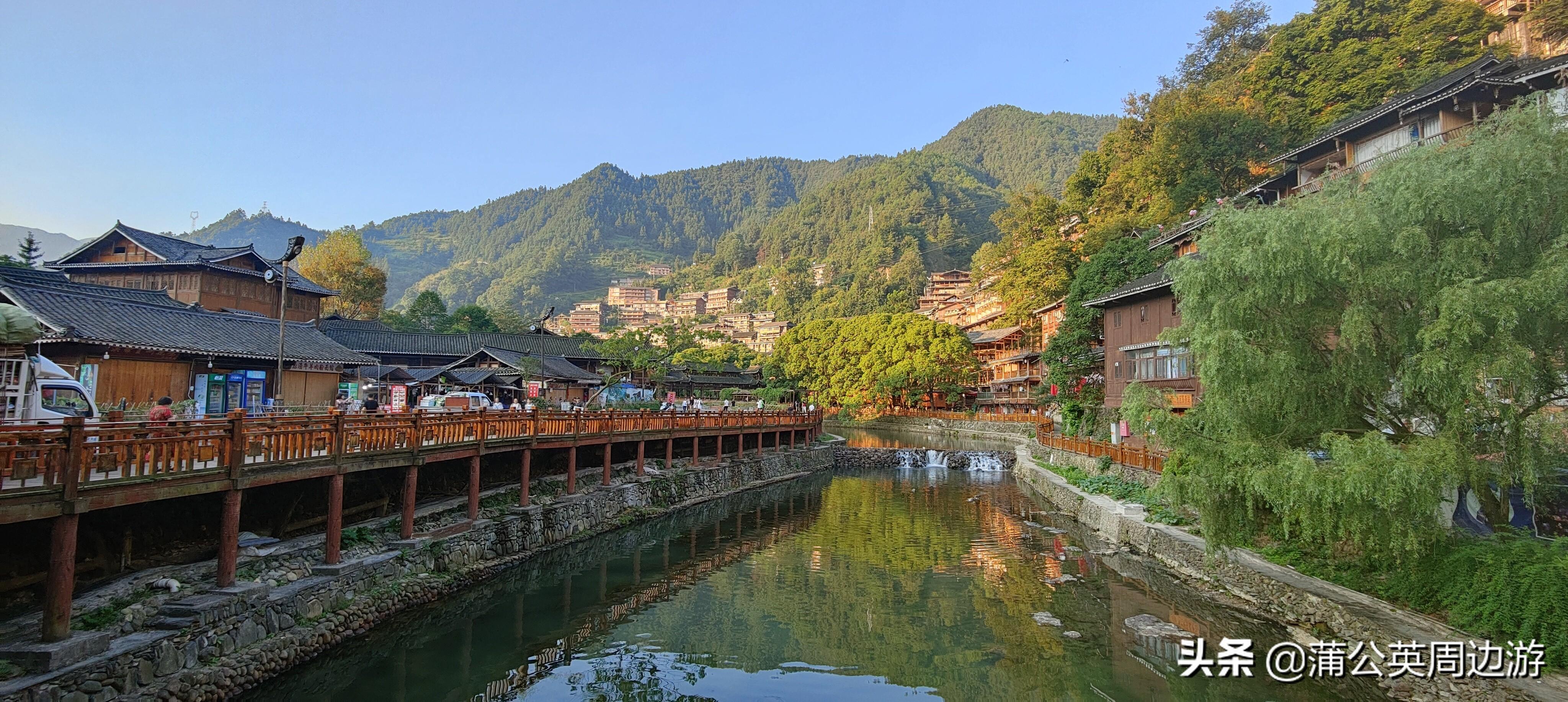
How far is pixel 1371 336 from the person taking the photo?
39.5 feet

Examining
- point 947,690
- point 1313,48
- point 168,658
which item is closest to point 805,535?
point 947,690

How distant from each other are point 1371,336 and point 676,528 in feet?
67.4

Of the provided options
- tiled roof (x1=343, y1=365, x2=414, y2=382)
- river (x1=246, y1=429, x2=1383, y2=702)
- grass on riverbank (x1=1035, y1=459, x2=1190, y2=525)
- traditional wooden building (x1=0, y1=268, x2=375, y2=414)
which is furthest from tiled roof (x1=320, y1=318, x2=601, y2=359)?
grass on riverbank (x1=1035, y1=459, x2=1190, y2=525)

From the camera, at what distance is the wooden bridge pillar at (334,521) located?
13617mm

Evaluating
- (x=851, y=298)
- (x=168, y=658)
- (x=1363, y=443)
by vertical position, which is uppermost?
(x=851, y=298)

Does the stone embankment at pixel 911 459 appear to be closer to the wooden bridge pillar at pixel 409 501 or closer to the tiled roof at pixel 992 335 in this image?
the tiled roof at pixel 992 335

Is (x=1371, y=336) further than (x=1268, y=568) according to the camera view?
No

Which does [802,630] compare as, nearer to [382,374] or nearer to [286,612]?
[286,612]

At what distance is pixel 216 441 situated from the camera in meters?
11.3

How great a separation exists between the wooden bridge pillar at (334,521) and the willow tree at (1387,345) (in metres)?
15.8

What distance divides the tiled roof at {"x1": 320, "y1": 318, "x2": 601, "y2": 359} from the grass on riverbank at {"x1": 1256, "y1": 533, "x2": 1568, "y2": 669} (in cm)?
4143

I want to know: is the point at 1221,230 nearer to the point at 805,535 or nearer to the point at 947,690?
the point at 947,690

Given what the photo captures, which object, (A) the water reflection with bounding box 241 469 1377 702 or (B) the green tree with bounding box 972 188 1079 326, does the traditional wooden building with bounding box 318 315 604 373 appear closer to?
(A) the water reflection with bounding box 241 469 1377 702

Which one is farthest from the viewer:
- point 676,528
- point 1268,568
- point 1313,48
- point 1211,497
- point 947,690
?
point 1313,48
